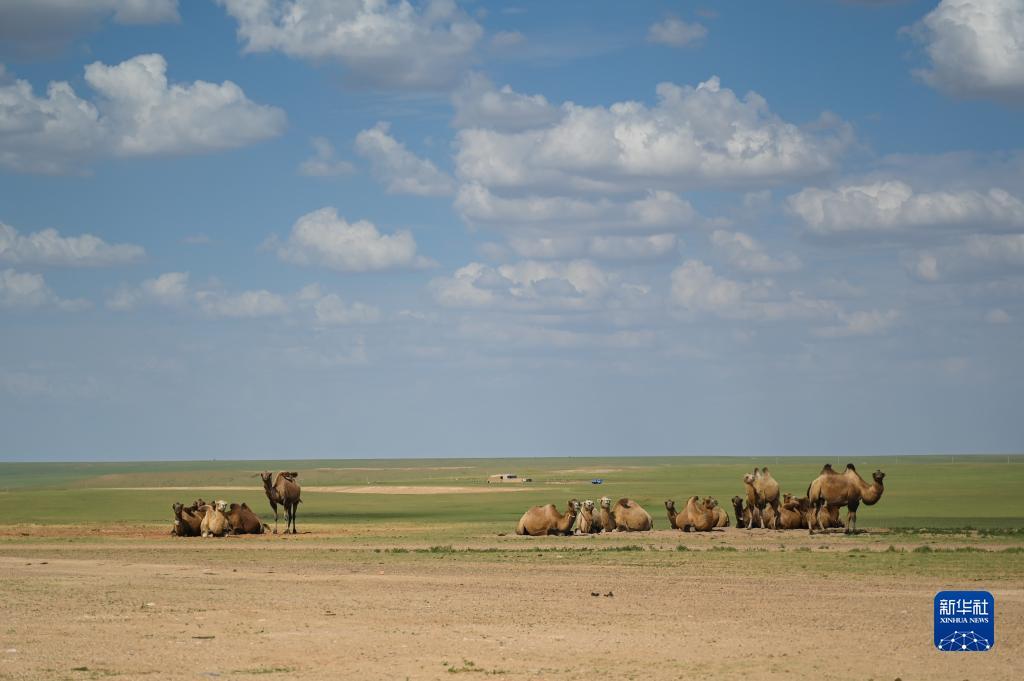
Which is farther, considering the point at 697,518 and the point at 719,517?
the point at 719,517

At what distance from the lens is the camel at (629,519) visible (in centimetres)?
4019

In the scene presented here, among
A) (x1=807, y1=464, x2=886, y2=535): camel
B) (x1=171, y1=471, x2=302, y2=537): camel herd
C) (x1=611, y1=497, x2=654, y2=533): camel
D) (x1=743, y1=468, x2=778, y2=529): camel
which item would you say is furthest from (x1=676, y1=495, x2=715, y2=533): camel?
(x1=171, y1=471, x2=302, y2=537): camel herd

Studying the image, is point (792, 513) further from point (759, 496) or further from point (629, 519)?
point (629, 519)

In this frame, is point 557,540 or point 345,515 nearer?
point 557,540

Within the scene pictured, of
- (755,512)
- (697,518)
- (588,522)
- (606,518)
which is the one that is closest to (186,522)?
(588,522)

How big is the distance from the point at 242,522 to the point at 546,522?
8805 millimetres

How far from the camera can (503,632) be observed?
17953 millimetres

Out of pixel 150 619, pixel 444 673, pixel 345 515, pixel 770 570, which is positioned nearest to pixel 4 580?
pixel 150 619

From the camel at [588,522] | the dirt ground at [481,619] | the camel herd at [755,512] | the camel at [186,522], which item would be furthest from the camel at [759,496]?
the camel at [186,522]

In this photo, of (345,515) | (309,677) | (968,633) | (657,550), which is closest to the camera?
(309,677)

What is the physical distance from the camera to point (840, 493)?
38.4 metres

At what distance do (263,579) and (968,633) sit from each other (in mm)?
13020

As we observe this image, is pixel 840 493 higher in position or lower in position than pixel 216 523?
higher

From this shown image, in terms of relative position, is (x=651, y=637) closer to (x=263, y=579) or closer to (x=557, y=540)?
(x=263, y=579)
